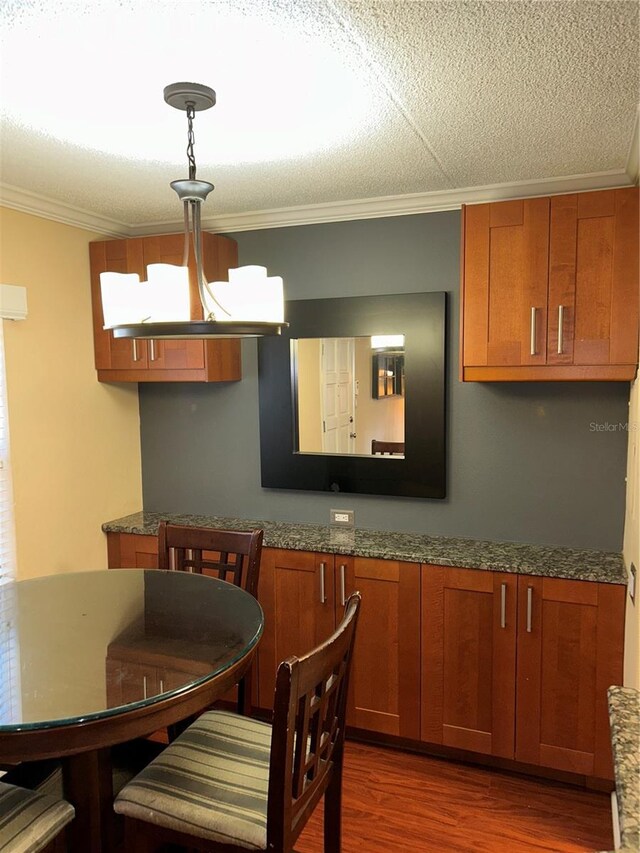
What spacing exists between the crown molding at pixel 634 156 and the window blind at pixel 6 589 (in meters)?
2.38

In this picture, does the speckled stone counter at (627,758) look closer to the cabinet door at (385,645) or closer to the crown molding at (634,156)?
the cabinet door at (385,645)

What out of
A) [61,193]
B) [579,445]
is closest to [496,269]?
[579,445]

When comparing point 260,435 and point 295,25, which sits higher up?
point 295,25

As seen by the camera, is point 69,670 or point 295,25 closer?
point 295,25

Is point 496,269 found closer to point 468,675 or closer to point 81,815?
point 468,675

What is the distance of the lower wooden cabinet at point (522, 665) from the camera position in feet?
8.18

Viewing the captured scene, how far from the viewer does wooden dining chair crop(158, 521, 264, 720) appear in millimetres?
2537

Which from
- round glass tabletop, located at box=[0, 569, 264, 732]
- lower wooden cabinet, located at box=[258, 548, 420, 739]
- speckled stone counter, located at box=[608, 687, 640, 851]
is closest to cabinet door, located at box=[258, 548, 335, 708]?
lower wooden cabinet, located at box=[258, 548, 420, 739]

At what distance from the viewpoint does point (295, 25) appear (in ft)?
4.71

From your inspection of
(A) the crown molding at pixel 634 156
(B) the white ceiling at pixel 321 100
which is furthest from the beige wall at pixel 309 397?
(A) the crown molding at pixel 634 156

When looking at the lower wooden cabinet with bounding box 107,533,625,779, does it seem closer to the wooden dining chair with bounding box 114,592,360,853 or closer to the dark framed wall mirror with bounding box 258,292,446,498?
the dark framed wall mirror with bounding box 258,292,446,498

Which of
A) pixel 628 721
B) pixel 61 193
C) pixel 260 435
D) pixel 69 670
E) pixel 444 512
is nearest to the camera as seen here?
pixel 628 721

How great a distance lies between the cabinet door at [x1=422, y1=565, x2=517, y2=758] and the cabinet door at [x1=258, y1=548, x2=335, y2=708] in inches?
18.0

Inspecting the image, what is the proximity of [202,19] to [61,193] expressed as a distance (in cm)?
163
